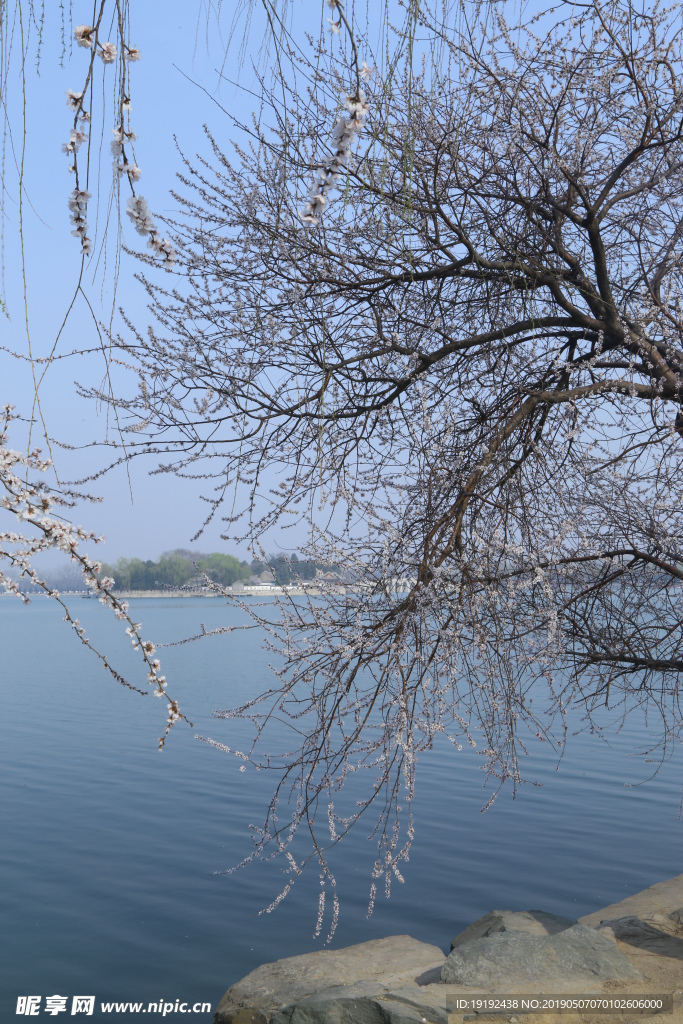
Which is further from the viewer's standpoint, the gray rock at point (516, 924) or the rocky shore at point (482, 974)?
the gray rock at point (516, 924)

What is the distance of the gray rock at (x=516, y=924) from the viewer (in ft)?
22.2

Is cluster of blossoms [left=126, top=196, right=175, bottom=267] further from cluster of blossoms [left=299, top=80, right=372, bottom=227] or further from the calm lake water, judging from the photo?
the calm lake water

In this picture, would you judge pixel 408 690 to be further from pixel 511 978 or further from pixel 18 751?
pixel 18 751

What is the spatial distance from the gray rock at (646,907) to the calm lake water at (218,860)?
923 millimetres

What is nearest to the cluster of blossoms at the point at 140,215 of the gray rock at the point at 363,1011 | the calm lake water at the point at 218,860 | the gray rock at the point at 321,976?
the gray rock at the point at 363,1011

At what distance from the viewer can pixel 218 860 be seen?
32.8 feet

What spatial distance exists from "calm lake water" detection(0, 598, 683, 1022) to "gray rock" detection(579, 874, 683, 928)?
923mm

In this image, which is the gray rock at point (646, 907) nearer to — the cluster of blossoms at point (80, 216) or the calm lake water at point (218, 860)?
the calm lake water at point (218, 860)

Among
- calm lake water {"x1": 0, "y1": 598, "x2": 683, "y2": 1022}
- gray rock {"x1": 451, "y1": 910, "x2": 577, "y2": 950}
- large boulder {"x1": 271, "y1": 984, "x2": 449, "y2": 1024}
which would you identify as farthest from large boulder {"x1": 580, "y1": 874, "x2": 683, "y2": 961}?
large boulder {"x1": 271, "y1": 984, "x2": 449, "y2": 1024}

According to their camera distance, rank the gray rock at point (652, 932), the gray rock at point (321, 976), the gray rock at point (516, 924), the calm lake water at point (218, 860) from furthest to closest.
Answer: the calm lake water at point (218, 860), the gray rock at point (516, 924), the gray rock at point (652, 932), the gray rock at point (321, 976)

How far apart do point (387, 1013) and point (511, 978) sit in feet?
3.70

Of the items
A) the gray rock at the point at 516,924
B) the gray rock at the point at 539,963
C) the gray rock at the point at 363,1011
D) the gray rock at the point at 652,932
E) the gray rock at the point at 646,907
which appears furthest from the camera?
the gray rock at the point at 646,907

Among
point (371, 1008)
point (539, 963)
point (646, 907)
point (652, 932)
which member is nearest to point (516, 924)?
point (652, 932)

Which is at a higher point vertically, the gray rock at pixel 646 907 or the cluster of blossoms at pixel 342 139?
the cluster of blossoms at pixel 342 139
